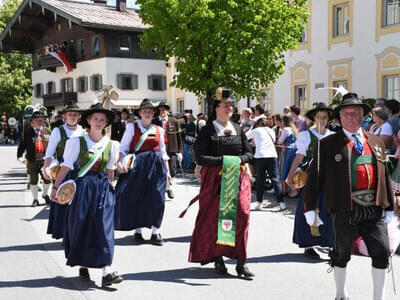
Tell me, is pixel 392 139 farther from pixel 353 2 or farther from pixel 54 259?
pixel 353 2

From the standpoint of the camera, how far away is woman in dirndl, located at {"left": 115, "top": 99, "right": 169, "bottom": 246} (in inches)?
292

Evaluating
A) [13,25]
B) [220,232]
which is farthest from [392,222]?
[13,25]

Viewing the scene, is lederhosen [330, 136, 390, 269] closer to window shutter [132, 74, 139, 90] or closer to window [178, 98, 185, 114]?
window [178, 98, 185, 114]

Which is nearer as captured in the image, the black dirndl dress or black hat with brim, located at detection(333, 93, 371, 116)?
black hat with brim, located at detection(333, 93, 371, 116)

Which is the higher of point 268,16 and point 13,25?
point 13,25

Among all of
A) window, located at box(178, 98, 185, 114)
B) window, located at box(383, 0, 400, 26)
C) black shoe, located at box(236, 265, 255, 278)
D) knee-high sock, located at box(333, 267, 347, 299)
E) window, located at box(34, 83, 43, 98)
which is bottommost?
black shoe, located at box(236, 265, 255, 278)

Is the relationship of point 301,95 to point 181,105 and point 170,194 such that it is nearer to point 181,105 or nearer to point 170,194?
point 181,105

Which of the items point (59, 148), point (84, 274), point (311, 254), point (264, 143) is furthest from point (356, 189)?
point (264, 143)

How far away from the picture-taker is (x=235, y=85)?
18.7m

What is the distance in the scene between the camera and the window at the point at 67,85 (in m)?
42.1

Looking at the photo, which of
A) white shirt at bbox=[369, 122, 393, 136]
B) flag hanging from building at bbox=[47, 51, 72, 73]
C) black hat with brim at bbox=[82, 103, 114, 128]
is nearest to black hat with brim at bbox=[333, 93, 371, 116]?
black hat with brim at bbox=[82, 103, 114, 128]

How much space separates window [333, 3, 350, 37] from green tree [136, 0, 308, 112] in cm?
423

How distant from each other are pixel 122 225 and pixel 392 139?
465cm

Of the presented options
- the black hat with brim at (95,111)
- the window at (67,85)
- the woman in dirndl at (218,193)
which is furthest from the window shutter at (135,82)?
the woman in dirndl at (218,193)
